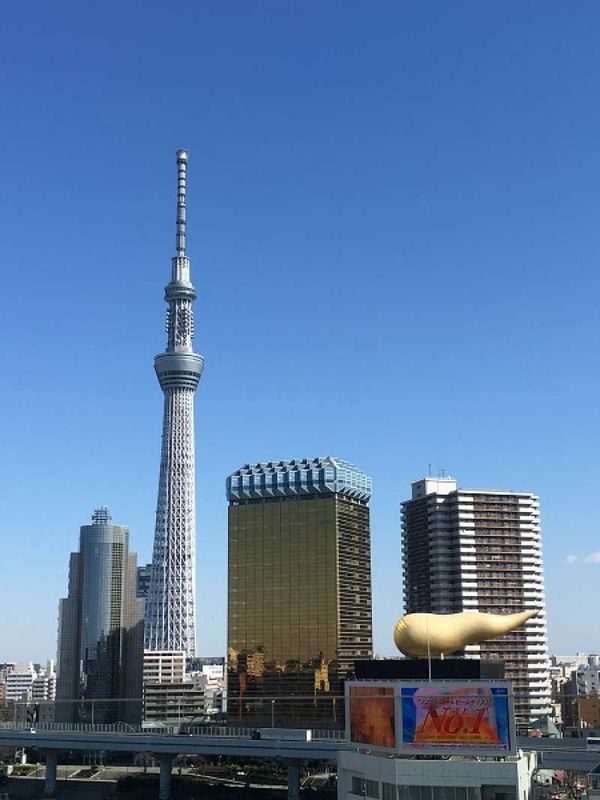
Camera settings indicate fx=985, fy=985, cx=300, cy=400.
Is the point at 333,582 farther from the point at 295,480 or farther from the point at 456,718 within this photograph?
the point at 456,718

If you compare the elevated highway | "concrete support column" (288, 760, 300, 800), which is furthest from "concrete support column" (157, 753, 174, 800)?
"concrete support column" (288, 760, 300, 800)

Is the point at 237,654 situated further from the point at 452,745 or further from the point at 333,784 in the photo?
the point at 452,745

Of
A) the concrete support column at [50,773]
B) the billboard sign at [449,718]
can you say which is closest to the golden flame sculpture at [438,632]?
the billboard sign at [449,718]

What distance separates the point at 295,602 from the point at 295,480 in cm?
2067

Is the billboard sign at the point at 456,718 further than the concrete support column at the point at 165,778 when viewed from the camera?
No

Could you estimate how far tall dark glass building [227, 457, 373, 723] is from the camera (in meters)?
160

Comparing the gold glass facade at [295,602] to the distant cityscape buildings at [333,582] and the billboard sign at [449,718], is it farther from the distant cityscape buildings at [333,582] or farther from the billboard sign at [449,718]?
the billboard sign at [449,718]

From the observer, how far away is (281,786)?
10912 centimetres

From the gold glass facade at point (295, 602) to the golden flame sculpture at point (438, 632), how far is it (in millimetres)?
88767

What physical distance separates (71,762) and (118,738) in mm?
49714

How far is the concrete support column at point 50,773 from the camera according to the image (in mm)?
116125

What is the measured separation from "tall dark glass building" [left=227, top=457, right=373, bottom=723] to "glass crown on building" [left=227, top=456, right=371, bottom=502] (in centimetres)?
17

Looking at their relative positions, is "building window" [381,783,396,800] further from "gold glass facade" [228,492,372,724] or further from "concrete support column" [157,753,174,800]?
"gold glass facade" [228,492,372,724]

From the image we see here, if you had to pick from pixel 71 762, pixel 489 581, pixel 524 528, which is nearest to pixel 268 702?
pixel 71 762
